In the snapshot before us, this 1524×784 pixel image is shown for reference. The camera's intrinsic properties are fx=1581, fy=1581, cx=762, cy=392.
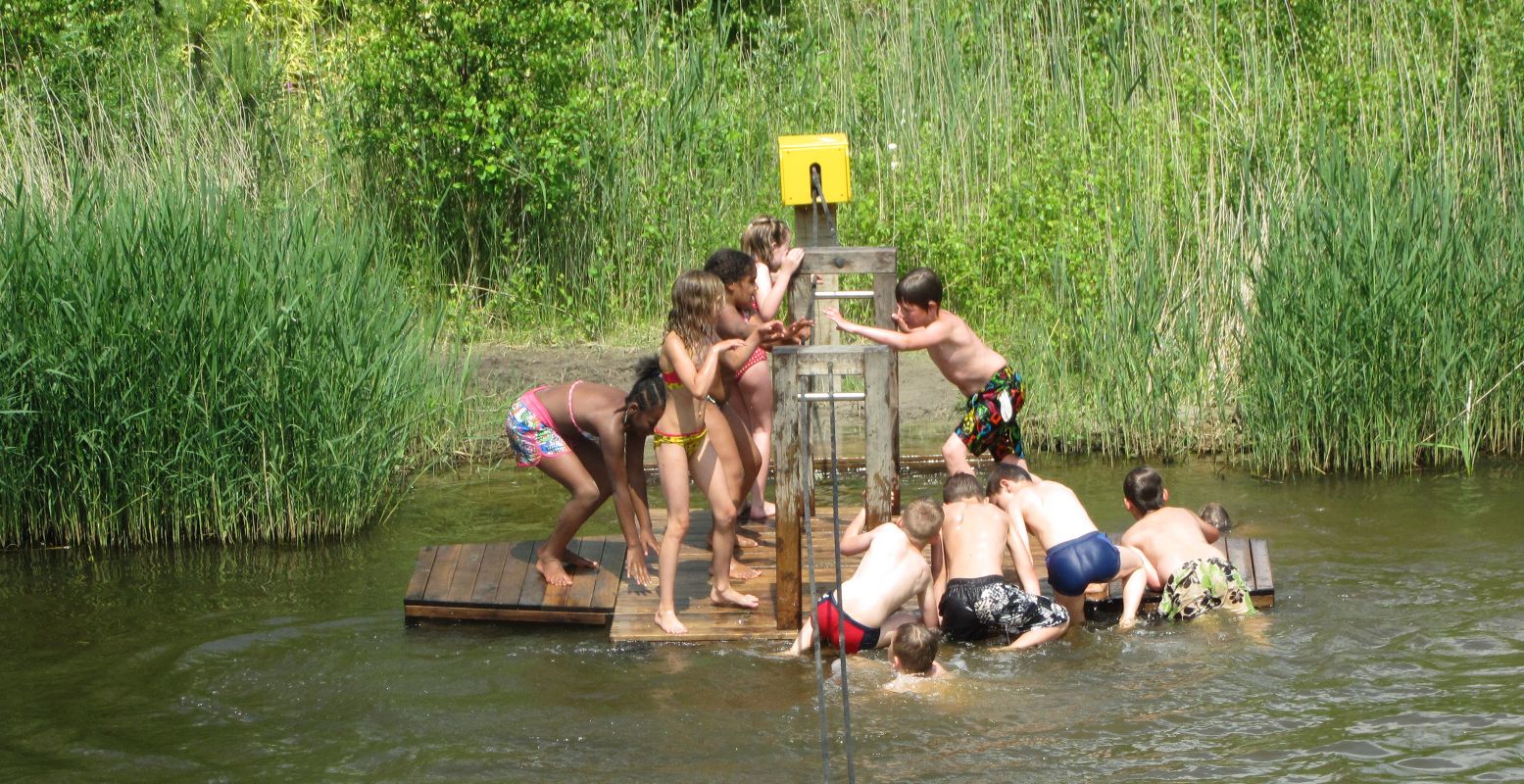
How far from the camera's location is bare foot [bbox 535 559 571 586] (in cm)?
698

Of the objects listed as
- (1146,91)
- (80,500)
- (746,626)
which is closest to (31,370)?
(80,500)

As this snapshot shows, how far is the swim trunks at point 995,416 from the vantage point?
7.51m

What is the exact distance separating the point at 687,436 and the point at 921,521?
1.02m

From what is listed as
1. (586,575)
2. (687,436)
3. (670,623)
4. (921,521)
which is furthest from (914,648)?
(586,575)

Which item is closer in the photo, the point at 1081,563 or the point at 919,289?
the point at 1081,563

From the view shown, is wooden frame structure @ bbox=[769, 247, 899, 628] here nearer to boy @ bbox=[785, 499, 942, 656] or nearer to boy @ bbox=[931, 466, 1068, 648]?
boy @ bbox=[785, 499, 942, 656]

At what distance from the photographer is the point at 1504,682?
5871mm

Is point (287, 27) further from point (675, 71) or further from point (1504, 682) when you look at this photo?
point (1504, 682)

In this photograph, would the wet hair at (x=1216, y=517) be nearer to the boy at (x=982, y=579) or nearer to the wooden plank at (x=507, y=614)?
the boy at (x=982, y=579)

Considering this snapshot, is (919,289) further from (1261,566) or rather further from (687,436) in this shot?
(1261,566)

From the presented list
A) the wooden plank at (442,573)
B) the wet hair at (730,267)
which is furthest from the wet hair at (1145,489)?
the wooden plank at (442,573)

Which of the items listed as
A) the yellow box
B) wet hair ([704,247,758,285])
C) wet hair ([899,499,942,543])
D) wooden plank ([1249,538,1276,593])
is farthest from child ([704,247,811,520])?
wooden plank ([1249,538,1276,593])

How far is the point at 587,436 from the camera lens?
6816 millimetres

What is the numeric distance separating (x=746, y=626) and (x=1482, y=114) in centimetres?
634
